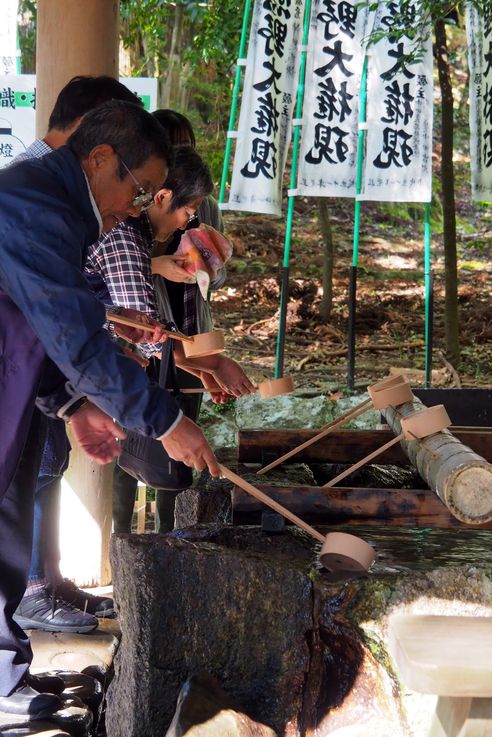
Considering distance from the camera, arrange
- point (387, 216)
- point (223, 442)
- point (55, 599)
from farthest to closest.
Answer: point (387, 216) → point (223, 442) → point (55, 599)

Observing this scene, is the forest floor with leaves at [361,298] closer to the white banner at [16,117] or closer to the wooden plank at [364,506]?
the white banner at [16,117]

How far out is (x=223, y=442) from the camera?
6793mm

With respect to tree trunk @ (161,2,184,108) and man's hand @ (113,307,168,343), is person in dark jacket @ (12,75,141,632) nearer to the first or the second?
man's hand @ (113,307,168,343)

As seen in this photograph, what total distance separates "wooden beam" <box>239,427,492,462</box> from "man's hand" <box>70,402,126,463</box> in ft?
4.38

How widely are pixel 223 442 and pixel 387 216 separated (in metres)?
8.17

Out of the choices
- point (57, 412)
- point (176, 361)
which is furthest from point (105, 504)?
point (57, 412)

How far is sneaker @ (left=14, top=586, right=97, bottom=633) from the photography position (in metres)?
3.81

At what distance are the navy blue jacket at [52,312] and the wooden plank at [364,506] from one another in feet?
2.80

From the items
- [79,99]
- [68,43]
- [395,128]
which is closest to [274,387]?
[79,99]

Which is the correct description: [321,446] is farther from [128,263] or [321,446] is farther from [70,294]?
[70,294]

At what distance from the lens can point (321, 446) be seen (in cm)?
420

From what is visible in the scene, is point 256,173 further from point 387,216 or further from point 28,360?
point 387,216

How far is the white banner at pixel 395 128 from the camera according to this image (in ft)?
22.7

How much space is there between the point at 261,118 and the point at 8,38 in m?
2.04
